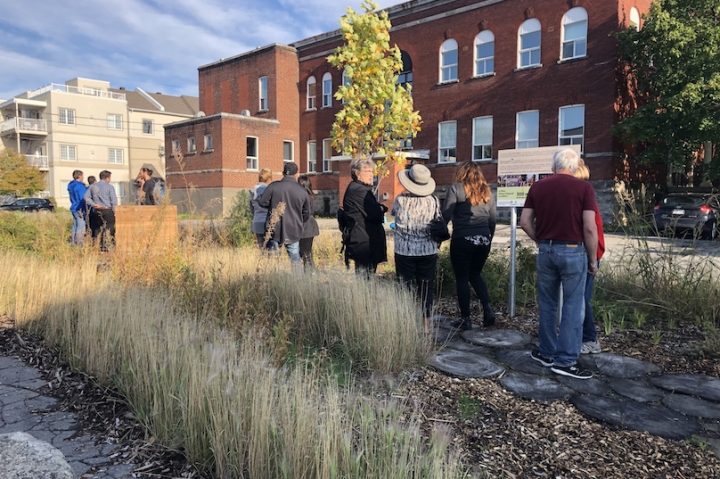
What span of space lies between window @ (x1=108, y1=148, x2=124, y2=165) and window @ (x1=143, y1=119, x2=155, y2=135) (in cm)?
350

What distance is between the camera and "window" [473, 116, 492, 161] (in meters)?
26.5

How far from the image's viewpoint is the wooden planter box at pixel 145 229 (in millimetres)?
6270

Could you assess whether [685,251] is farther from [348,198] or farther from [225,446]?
[225,446]

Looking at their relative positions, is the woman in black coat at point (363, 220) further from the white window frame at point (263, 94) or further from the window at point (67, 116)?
the window at point (67, 116)

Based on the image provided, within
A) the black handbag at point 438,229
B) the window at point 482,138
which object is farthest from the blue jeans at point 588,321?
the window at point 482,138

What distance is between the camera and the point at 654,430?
3266 millimetres

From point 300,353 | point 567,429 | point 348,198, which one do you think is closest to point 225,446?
point 300,353

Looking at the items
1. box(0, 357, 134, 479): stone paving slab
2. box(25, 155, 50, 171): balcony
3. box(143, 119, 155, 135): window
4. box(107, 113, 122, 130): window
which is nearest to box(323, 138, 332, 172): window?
box(0, 357, 134, 479): stone paving slab

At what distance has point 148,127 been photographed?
57.6m

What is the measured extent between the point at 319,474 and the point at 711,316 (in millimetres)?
5174

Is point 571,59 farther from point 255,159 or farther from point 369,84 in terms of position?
point 255,159

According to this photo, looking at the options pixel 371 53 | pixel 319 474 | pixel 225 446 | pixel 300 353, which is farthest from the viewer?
pixel 371 53

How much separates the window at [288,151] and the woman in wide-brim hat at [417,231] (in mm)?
31587

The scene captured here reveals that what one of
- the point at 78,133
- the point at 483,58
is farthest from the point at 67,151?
the point at 483,58
